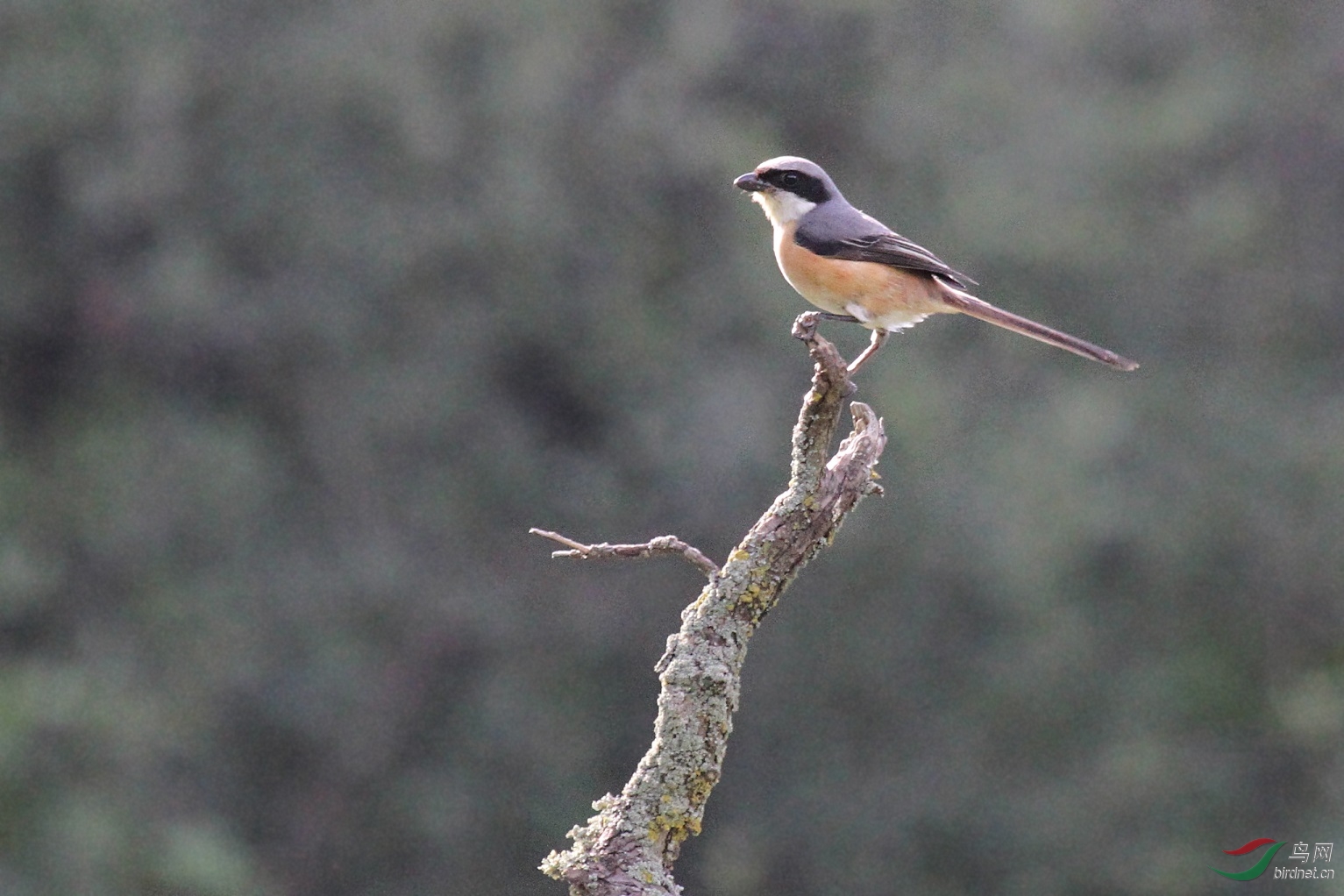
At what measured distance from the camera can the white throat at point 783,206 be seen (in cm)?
526

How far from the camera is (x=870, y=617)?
1320cm

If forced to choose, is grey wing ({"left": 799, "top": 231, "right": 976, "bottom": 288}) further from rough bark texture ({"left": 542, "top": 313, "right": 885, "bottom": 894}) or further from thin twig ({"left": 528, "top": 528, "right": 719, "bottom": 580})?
thin twig ({"left": 528, "top": 528, "right": 719, "bottom": 580})

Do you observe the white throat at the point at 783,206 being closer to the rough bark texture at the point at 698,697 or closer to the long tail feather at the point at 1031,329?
the long tail feather at the point at 1031,329

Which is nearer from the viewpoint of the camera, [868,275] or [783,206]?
[868,275]

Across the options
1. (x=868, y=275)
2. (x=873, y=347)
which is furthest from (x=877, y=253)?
(x=873, y=347)

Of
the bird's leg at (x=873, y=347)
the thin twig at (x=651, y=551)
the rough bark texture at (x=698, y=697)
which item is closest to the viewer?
the rough bark texture at (x=698, y=697)

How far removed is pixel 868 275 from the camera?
16.2 ft

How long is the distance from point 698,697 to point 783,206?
2.47 metres

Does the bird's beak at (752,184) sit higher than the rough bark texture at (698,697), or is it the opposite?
the bird's beak at (752,184)

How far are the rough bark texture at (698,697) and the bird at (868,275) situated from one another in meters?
1.36

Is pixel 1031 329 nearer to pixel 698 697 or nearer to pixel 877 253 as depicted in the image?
pixel 877 253

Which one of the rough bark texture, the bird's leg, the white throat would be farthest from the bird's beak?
the rough bark texture

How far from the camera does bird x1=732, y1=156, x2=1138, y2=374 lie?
16.1ft

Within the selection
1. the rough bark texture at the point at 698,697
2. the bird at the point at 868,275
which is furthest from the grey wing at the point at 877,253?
the rough bark texture at the point at 698,697
